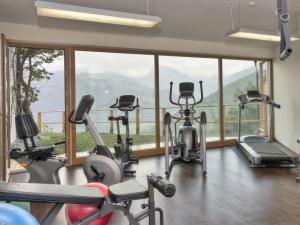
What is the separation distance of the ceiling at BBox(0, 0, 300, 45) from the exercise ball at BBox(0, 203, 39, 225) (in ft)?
11.1

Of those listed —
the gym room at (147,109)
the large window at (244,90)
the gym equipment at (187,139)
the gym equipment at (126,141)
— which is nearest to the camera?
the gym room at (147,109)

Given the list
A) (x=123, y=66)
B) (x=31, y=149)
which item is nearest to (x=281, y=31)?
(x=31, y=149)

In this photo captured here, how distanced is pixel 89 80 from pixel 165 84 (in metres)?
1.72

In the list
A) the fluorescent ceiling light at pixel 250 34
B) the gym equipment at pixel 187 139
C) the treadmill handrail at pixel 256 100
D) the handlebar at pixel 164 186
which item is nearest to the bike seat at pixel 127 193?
the handlebar at pixel 164 186

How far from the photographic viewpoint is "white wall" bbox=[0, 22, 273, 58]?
185 inches

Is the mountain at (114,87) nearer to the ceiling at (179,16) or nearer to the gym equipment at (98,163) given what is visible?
the ceiling at (179,16)

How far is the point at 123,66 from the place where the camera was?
588 cm

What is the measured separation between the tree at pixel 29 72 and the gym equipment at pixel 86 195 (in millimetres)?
3907

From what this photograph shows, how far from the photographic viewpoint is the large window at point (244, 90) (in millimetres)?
7039

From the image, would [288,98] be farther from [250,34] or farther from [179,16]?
[179,16]

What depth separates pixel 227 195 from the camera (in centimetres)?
337

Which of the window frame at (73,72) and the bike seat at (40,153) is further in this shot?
the window frame at (73,72)

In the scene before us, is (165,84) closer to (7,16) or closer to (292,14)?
(292,14)

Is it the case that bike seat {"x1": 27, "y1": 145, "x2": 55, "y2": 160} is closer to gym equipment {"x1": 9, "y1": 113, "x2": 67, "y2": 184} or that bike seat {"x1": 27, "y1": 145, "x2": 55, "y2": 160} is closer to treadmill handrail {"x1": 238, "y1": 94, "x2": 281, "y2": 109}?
gym equipment {"x1": 9, "y1": 113, "x2": 67, "y2": 184}
